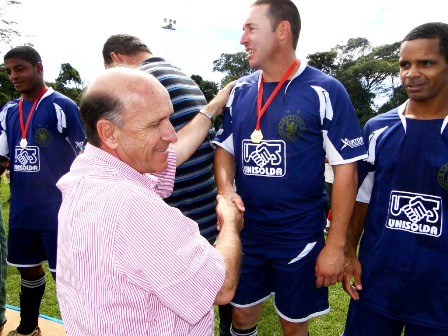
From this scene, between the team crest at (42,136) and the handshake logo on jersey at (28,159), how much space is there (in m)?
0.06

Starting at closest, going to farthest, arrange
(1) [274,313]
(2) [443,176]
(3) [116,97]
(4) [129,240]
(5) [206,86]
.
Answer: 1. (4) [129,240]
2. (3) [116,97]
3. (2) [443,176]
4. (1) [274,313]
5. (5) [206,86]

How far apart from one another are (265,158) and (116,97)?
1.18 meters

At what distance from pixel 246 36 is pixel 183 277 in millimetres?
1670

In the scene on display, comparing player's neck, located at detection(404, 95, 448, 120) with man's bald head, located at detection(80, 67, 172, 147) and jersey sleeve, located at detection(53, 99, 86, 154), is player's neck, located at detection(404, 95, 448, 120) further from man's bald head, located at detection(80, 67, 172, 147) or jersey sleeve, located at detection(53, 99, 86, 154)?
jersey sleeve, located at detection(53, 99, 86, 154)

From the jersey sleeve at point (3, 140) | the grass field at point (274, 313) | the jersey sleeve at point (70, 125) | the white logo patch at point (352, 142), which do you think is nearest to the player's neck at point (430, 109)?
the white logo patch at point (352, 142)

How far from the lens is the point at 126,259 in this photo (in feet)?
4.20

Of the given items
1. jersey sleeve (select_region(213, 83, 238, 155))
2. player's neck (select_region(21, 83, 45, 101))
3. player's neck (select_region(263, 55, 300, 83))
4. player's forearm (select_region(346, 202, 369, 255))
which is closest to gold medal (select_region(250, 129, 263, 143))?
jersey sleeve (select_region(213, 83, 238, 155))

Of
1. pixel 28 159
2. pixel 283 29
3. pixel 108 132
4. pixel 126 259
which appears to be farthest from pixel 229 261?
pixel 28 159

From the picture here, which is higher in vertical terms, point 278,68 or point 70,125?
point 278,68

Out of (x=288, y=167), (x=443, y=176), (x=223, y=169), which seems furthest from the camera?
(x=223, y=169)

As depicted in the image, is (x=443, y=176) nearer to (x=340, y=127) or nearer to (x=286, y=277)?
(x=340, y=127)

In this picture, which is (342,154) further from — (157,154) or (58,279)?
(58,279)

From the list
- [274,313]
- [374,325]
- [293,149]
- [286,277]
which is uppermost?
[293,149]

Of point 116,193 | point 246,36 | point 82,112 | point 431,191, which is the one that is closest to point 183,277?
point 116,193
